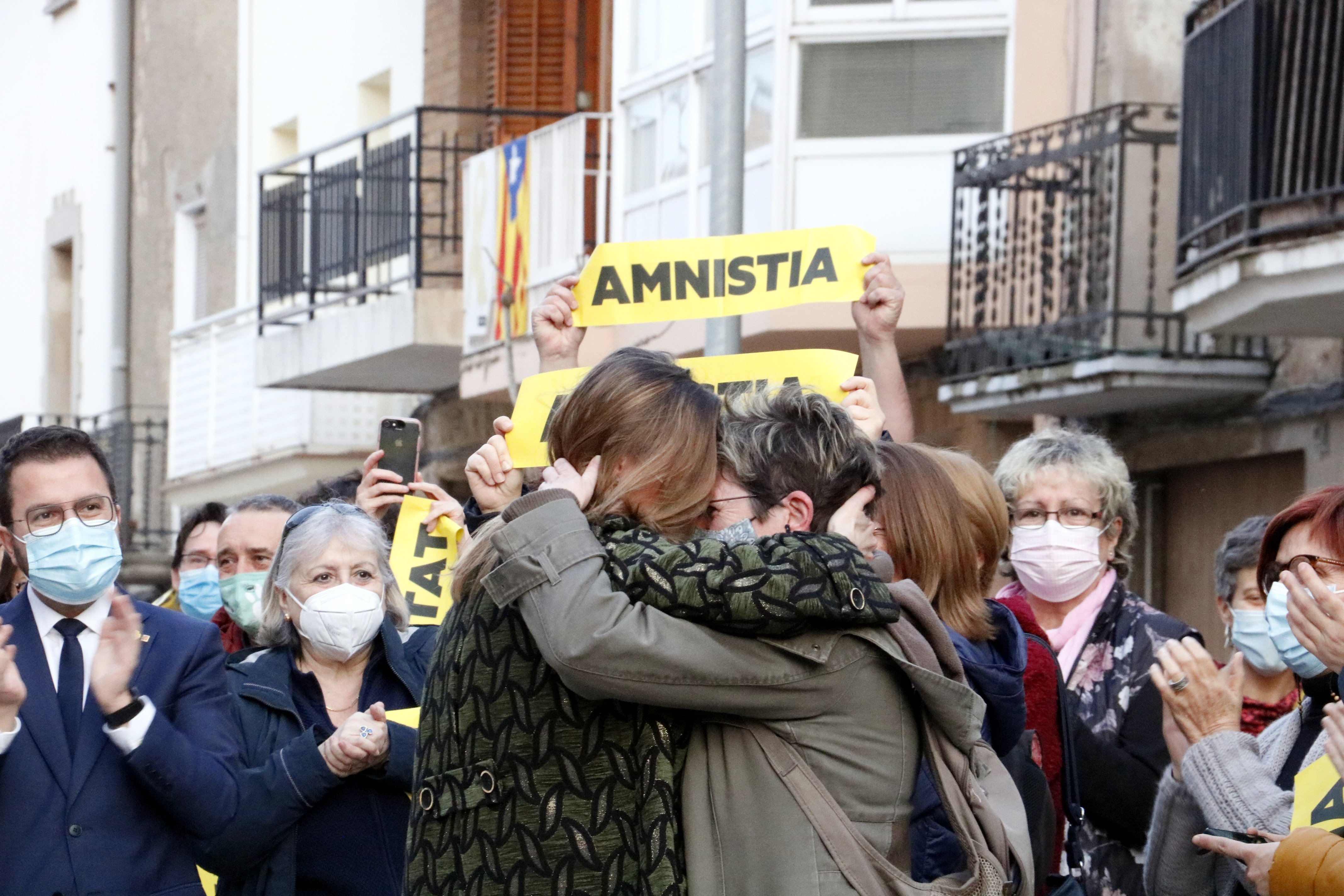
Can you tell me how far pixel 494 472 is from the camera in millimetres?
4785

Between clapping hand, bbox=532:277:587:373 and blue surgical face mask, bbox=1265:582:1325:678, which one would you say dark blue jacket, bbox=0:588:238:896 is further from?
blue surgical face mask, bbox=1265:582:1325:678

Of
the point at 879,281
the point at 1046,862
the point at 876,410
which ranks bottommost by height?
the point at 1046,862

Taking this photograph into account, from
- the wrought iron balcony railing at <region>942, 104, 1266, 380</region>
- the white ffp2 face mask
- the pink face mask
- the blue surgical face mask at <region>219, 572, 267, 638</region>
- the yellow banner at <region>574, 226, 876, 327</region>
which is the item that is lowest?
the blue surgical face mask at <region>219, 572, 267, 638</region>

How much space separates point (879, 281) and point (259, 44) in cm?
1736

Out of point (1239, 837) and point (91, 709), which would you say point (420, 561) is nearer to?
point (91, 709)

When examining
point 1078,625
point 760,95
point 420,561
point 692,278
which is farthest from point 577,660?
point 760,95

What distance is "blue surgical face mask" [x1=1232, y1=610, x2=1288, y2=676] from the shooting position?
5.34 metres

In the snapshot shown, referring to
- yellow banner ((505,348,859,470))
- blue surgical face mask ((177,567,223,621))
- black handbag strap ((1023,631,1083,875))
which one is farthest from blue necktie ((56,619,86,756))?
blue surgical face mask ((177,567,223,621))

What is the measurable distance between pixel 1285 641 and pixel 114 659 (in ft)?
8.64

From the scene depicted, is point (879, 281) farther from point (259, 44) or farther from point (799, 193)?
point (259, 44)

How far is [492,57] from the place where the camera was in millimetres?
17719

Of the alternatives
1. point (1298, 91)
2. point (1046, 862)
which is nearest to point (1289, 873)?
point (1046, 862)

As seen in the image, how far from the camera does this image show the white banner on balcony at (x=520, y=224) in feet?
48.6

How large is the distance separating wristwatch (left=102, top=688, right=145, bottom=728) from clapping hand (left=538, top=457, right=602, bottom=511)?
1.18 meters
